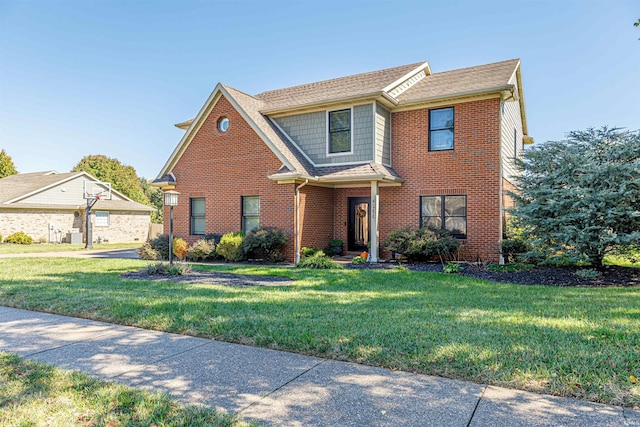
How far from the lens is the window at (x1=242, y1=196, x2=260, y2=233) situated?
47.7 ft

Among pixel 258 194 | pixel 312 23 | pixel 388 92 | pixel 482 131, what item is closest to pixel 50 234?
pixel 258 194

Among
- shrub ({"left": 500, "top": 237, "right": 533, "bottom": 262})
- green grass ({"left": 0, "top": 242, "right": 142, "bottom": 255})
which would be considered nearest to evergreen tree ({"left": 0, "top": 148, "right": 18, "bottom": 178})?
green grass ({"left": 0, "top": 242, "right": 142, "bottom": 255})

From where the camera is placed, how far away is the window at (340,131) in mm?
14320

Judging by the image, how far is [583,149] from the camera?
10266 millimetres

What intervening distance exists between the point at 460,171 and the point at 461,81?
3.44m

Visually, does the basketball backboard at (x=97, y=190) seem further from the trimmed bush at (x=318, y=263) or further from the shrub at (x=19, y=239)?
the trimmed bush at (x=318, y=263)

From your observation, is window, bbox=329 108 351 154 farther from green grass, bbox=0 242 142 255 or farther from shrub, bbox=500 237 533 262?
green grass, bbox=0 242 142 255

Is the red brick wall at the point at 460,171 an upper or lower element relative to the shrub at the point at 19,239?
upper

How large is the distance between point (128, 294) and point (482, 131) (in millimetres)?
11282

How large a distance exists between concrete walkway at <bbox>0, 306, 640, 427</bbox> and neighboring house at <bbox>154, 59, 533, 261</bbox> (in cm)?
880

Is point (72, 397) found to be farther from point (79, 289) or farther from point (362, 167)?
point (362, 167)

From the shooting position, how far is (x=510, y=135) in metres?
15.1

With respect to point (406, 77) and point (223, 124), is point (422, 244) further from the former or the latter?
point (223, 124)

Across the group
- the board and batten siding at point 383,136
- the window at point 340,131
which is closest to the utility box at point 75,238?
the window at point 340,131
